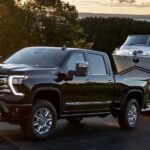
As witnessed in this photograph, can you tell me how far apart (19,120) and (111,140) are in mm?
2216

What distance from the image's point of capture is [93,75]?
13.4m

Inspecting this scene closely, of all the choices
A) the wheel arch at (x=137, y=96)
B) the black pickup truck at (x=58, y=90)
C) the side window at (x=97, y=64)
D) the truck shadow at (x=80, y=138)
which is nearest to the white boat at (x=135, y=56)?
the wheel arch at (x=137, y=96)

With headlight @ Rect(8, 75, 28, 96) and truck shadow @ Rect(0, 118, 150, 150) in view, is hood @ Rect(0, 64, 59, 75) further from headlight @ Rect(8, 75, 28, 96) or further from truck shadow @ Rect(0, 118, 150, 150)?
truck shadow @ Rect(0, 118, 150, 150)

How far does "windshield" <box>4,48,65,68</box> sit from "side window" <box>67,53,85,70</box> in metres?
0.19

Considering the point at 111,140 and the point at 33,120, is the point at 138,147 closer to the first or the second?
the point at 111,140

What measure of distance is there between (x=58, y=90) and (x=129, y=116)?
10.2ft

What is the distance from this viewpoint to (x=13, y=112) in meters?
11.3

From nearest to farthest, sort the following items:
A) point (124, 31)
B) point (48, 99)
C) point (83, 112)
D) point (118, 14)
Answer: point (48, 99)
point (83, 112)
point (124, 31)
point (118, 14)

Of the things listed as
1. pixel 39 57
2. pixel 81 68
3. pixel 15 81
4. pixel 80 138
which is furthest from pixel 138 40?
pixel 15 81

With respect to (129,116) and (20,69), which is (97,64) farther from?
(20,69)

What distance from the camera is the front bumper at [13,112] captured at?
11.3 metres

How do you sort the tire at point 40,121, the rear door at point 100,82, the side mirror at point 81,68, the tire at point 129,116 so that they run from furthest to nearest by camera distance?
the tire at point 129,116 → the rear door at point 100,82 → the side mirror at point 81,68 → the tire at point 40,121

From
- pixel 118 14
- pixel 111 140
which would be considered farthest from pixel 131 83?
pixel 118 14

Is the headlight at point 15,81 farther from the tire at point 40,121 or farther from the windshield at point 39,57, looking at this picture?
the windshield at point 39,57
